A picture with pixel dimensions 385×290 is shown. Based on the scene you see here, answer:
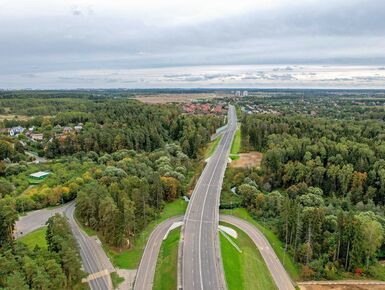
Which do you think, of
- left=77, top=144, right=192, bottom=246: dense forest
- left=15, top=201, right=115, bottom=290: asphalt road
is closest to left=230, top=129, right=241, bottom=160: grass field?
left=77, top=144, right=192, bottom=246: dense forest

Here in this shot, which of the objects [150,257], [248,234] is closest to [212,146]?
[248,234]

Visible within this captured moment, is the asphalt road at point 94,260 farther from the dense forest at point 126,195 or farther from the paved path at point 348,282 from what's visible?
the paved path at point 348,282

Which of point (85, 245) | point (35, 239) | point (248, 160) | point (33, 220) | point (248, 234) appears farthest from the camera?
point (248, 160)

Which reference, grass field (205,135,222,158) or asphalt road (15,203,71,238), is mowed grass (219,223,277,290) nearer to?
asphalt road (15,203,71,238)

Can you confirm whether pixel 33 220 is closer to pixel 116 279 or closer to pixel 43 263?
pixel 116 279

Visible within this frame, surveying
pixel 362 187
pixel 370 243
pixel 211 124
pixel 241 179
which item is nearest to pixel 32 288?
pixel 370 243

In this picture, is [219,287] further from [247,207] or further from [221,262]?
[247,207]
